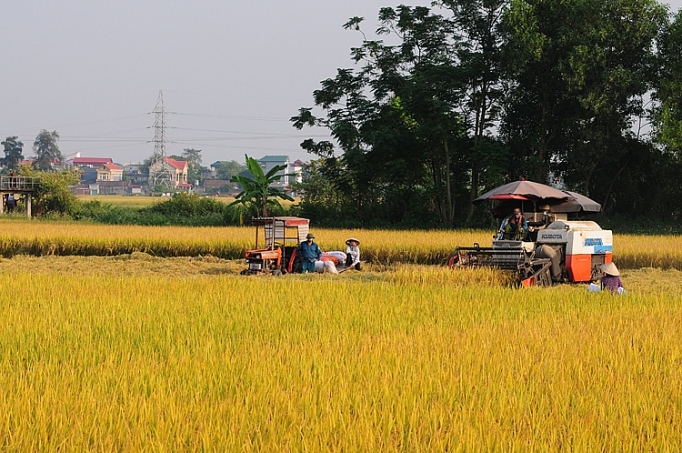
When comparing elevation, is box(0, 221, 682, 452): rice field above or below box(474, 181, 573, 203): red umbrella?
below

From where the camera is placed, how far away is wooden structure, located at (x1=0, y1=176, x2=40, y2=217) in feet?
139

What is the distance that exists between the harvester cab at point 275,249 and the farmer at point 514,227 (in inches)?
164

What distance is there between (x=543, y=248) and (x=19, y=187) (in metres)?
36.4

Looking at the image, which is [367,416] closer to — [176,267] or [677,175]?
A: [176,267]

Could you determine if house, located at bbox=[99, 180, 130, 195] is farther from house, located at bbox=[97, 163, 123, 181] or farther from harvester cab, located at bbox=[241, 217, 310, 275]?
harvester cab, located at bbox=[241, 217, 310, 275]

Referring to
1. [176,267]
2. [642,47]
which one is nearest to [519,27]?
[642,47]

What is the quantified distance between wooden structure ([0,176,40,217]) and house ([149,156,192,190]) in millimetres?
81716

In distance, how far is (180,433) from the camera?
12.6ft

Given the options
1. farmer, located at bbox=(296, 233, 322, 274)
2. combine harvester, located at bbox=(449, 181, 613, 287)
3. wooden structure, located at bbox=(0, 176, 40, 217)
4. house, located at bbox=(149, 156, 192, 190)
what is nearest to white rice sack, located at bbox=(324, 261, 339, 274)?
farmer, located at bbox=(296, 233, 322, 274)

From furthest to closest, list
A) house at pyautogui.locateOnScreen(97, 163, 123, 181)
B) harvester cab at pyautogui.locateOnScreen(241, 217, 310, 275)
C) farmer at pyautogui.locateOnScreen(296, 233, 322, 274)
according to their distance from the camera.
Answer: house at pyautogui.locateOnScreen(97, 163, 123, 181)
farmer at pyautogui.locateOnScreen(296, 233, 322, 274)
harvester cab at pyautogui.locateOnScreen(241, 217, 310, 275)

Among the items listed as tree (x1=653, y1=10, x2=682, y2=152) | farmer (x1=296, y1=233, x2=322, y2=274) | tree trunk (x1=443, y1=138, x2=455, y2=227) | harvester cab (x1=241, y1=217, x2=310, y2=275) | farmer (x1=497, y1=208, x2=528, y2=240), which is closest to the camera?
farmer (x1=497, y1=208, x2=528, y2=240)

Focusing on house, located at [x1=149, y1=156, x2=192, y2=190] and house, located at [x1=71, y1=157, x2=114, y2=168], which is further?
house, located at [x1=71, y1=157, x2=114, y2=168]

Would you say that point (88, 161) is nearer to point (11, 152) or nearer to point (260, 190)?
point (11, 152)

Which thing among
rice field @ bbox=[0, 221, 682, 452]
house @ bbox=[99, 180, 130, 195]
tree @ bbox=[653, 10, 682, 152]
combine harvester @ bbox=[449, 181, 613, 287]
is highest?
tree @ bbox=[653, 10, 682, 152]
